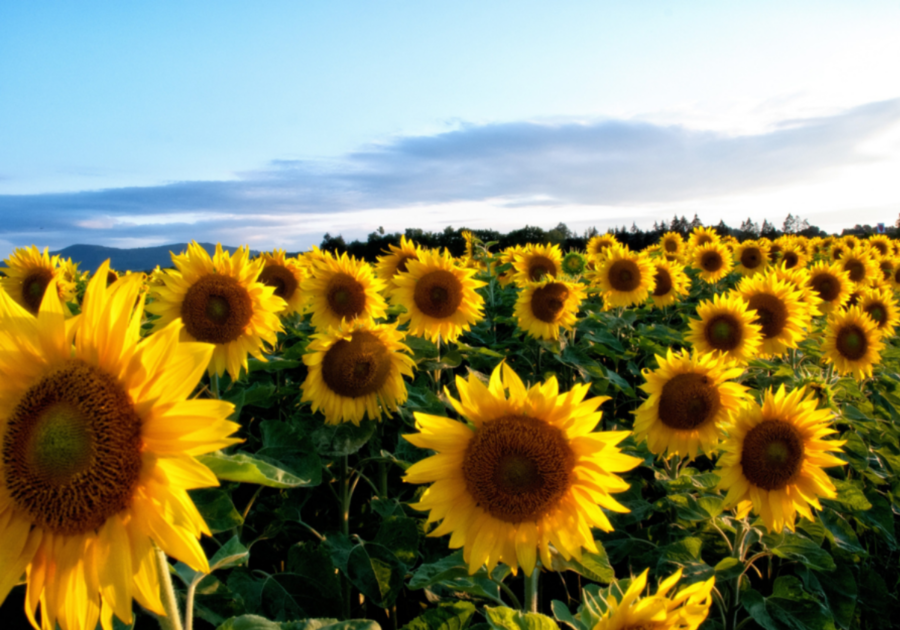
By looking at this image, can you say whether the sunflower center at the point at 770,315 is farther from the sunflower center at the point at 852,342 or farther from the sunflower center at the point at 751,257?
the sunflower center at the point at 751,257

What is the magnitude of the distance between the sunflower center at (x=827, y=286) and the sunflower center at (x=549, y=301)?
4849 mm

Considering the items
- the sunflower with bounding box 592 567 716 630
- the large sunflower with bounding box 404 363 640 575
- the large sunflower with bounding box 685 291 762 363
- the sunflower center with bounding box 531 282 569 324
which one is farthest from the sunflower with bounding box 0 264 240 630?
the large sunflower with bounding box 685 291 762 363

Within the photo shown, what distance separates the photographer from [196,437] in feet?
4.21

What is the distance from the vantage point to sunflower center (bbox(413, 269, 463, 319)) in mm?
4906

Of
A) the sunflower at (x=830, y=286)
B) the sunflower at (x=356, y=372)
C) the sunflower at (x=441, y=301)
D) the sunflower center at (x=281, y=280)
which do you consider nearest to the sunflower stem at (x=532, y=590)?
the sunflower at (x=356, y=372)

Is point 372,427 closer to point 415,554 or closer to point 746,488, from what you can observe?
point 415,554

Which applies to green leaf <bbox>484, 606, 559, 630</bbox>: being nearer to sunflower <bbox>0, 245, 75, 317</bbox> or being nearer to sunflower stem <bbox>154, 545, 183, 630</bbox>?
sunflower stem <bbox>154, 545, 183, 630</bbox>

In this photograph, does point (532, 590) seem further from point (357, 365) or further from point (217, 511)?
point (357, 365)

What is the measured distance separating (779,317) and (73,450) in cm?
626

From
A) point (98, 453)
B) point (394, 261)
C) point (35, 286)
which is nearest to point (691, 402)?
point (98, 453)

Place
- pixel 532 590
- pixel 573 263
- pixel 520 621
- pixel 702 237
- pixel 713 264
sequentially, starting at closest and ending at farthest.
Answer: pixel 520 621
pixel 532 590
pixel 573 263
pixel 713 264
pixel 702 237

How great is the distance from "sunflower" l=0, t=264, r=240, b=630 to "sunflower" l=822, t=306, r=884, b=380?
21.4 feet

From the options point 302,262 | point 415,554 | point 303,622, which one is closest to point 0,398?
point 303,622

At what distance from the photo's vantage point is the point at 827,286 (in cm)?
809
